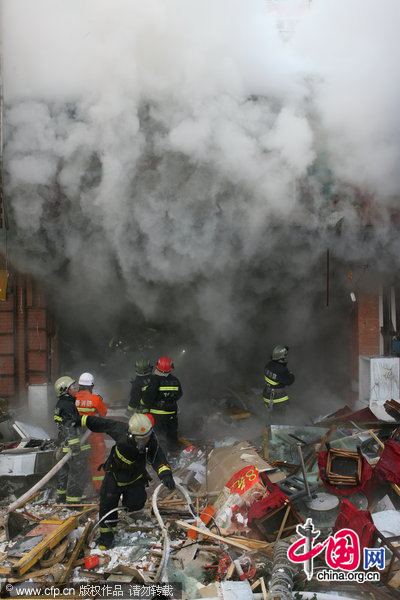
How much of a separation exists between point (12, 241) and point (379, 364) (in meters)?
6.44

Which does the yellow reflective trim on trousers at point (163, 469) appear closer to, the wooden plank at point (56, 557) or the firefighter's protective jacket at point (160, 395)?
the wooden plank at point (56, 557)

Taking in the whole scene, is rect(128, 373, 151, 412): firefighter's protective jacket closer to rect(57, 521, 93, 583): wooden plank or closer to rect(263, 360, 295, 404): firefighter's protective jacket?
rect(263, 360, 295, 404): firefighter's protective jacket

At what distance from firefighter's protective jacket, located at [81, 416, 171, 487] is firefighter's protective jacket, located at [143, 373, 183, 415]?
76.9 inches

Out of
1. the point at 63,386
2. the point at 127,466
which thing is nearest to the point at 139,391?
the point at 63,386

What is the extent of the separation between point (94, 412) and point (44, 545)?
1.96 m

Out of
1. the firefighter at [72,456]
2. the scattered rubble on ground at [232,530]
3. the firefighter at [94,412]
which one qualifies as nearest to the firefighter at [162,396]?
the firefighter at [94,412]

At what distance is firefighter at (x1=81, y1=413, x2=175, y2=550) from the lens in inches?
155

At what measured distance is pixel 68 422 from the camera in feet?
16.7

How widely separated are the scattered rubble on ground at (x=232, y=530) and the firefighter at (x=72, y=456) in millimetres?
171

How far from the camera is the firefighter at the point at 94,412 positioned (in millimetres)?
5504

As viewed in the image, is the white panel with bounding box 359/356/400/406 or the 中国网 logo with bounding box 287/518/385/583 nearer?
the 中国网 logo with bounding box 287/518/385/583

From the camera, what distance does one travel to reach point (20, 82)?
21.2ft

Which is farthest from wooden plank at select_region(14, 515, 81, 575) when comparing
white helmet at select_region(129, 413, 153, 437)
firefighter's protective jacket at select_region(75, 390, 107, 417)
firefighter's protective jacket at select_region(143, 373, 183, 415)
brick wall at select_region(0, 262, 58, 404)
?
brick wall at select_region(0, 262, 58, 404)

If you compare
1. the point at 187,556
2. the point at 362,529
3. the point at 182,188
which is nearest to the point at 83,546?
the point at 187,556
